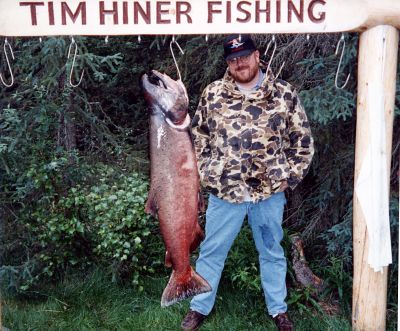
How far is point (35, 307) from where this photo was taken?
4461mm

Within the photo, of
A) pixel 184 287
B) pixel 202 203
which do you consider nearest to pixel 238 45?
pixel 202 203

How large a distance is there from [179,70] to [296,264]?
162 cm

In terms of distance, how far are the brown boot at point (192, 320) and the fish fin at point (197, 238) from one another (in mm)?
451

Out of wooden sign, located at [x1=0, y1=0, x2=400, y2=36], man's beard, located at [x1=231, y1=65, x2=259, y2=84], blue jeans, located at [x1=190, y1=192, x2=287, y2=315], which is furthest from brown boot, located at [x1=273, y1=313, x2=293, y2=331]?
wooden sign, located at [x1=0, y1=0, x2=400, y2=36]

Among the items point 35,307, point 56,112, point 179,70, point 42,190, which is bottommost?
point 35,307

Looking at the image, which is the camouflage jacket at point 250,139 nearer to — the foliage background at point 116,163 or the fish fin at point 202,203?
the fish fin at point 202,203

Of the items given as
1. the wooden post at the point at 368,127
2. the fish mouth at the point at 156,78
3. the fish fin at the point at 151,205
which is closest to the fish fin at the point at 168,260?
the fish fin at the point at 151,205

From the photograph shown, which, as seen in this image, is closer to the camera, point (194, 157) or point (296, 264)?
point (194, 157)

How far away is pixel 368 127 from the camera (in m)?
3.86

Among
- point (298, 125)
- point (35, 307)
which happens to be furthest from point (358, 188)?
point (35, 307)

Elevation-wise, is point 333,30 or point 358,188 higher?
point 333,30

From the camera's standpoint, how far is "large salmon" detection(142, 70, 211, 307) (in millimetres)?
3986

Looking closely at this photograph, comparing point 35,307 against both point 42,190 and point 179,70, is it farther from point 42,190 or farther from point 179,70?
point 179,70

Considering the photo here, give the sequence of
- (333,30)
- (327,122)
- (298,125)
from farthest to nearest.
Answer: (327,122) < (298,125) < (333,30)
